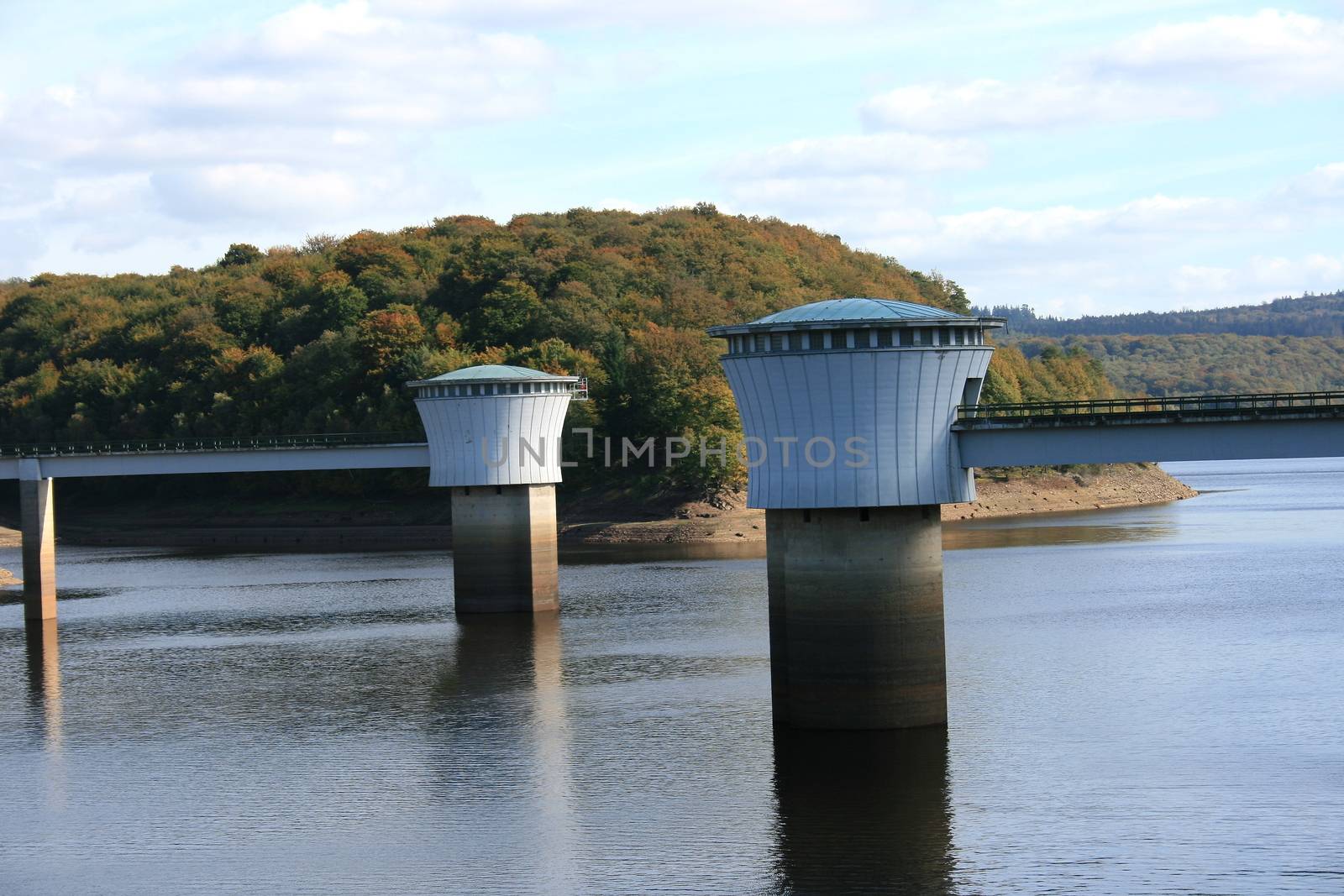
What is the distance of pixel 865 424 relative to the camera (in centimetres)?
3219

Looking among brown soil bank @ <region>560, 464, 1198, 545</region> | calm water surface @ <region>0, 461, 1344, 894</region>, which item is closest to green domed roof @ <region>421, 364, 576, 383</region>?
calm water surface @ <region>0, 461, 1344, 894</region>

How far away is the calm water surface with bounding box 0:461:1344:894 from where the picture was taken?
83.6ft

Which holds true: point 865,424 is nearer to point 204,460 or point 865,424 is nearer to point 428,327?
point 204,460

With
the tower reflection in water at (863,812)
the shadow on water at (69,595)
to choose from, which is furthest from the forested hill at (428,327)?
the tower reflection in water at (863,812)

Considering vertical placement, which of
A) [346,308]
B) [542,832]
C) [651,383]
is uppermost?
[346,308]

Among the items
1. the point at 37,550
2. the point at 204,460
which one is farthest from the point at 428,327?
the point at 37,550

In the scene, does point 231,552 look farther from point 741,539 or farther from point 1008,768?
point 1008,768

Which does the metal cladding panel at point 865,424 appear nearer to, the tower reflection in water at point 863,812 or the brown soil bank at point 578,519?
the tower reflection in water at point 863,812

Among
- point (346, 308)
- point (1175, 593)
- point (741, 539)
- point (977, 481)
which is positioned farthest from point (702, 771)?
point (346, 308)

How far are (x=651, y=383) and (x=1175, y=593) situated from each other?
54.2 metres

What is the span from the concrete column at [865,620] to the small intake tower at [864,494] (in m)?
0.02

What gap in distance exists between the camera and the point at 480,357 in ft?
369

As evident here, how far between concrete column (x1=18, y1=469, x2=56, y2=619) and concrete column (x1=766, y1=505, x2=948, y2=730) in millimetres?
39454

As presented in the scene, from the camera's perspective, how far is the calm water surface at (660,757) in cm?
2547
